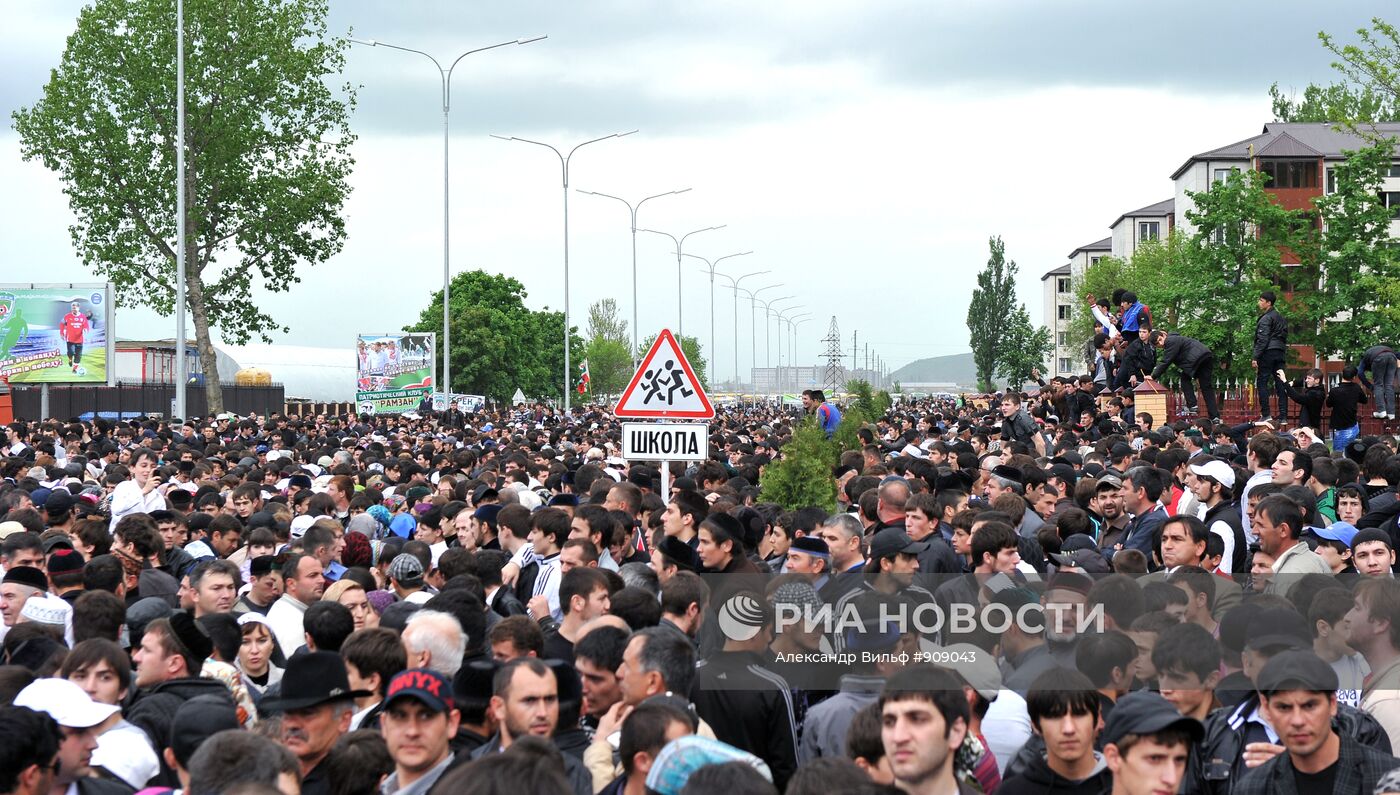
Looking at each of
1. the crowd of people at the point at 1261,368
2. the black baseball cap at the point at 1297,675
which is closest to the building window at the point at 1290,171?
the crowd of people at the point at 1261,368

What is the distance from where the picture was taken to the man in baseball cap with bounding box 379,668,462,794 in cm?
541

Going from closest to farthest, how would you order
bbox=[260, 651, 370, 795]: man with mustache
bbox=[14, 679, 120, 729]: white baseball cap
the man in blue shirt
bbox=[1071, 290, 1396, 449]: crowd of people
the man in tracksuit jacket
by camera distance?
bbox=[14, 679, 120, 729]: white baseball cap → bbox=[260, 651, 370, 795]: man with mustache → bbox=[1071, 290, 1396, 449]: crowd of people → the man in blue shirt → the man in tracksuit jacket

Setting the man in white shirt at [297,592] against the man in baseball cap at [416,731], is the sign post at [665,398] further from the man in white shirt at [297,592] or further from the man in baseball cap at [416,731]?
the man in baseball cap at [416,731]

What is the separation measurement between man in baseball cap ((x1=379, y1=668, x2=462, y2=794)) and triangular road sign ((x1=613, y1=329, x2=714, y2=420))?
19.8ft

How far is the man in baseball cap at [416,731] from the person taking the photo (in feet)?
17.7

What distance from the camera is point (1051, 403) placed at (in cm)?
2514

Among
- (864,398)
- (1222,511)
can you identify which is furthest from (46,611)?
(864,398)

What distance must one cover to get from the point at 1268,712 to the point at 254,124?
166 ft

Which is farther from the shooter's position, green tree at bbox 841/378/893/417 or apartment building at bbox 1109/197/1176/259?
apartment building at bbox 1109/197/1176/259

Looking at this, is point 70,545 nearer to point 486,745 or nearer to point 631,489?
point 631,489

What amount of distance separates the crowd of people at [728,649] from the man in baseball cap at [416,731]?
13 mm

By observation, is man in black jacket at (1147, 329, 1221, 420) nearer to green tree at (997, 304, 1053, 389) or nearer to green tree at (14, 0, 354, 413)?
green tree at (14, 0, 354, 413)

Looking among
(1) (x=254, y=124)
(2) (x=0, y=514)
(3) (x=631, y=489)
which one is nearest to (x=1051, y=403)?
(3) (x=631, y=489)

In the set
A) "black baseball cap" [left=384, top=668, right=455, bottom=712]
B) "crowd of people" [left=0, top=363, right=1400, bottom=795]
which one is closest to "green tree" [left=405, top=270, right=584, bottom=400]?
"crowd of people" [left=0, top=363, right=1400, bottom=795]
